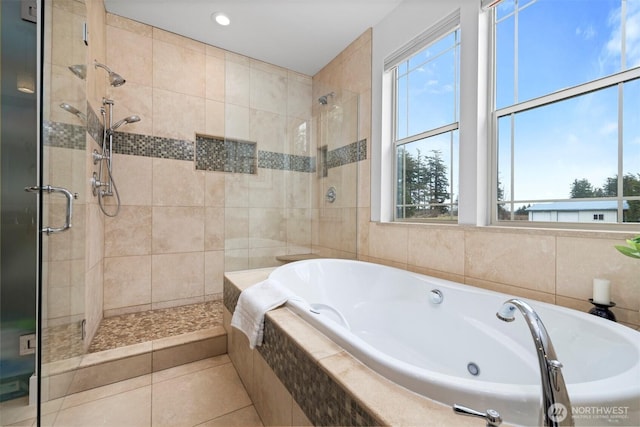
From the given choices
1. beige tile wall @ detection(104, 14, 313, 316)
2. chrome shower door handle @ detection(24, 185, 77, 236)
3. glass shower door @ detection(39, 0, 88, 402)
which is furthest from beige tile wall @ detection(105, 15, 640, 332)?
chrome shower door handle @ detection(24, 185, 77, 236)

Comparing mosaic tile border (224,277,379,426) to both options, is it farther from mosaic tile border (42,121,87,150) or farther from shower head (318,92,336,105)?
shower head (318,92,336,105)

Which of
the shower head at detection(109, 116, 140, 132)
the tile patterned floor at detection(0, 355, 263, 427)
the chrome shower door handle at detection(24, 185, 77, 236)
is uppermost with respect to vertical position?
the shower head at detection(109, 116, 140, 132)

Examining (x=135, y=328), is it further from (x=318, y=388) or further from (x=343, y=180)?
(x=343, y=180)

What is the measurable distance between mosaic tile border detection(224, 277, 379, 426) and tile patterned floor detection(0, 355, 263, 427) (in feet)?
1.65

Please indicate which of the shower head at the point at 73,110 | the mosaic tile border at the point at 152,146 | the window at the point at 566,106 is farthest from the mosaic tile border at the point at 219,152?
the window at the point at 566,106

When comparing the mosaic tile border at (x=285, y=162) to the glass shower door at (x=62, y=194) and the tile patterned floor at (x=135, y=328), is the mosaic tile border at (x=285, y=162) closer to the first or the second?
the glass shower door at (x=62, y=194)

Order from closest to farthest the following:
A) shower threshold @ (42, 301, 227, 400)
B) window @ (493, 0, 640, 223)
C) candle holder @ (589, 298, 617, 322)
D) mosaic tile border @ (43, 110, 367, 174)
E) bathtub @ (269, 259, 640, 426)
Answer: bathtub @ (269, 259, 640, 426)
candle holder @ (589, 298, 617, 322)
window @ (493, 0, 640, 223)
shower threshold @ (42, 301, 227, 400)
mosaic tile border @ (43, 110, 367, 174)

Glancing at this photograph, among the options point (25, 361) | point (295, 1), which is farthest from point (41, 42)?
point (295, 1)

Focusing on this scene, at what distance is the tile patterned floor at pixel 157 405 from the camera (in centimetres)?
127

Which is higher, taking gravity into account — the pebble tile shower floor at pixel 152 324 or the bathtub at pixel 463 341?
the bathtub at pixel 463 341

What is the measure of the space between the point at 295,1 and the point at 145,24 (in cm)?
137

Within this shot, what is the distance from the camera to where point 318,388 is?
0.79 meters

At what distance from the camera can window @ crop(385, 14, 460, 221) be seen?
1.88 metres

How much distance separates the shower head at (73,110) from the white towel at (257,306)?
125 cm
